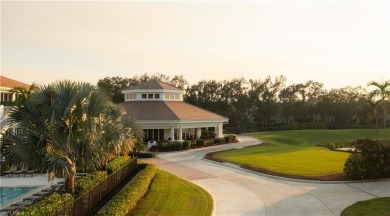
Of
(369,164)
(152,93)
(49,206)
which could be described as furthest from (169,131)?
(49,206)

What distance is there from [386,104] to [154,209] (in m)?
27.9

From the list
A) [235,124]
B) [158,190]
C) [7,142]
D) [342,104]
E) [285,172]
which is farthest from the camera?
[342,104]

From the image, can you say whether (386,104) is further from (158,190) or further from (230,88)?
(230,88)

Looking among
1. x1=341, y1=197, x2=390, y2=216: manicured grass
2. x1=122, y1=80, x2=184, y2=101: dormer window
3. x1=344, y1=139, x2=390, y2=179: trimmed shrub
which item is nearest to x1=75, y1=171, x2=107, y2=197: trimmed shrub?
x1=341, y1=197, x2=390, y2=216: manicured grass

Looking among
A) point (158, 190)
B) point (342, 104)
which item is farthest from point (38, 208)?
point (342, 104)

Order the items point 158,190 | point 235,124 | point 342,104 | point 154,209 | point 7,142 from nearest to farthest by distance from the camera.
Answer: point 7,142
point 154,209
point 158,190
point 235,124
point 342,104

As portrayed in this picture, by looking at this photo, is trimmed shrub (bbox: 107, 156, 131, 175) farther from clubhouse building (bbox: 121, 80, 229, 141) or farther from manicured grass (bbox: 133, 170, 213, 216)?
clubhouse building (bbox: 121, 80, 229, 141)

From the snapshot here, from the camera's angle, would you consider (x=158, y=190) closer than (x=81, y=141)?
No

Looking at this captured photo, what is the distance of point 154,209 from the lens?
14516mm

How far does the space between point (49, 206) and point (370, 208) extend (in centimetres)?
1236

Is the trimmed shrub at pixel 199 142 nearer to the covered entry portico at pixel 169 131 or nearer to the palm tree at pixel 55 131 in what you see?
the covered entry portico at pixel 169 131

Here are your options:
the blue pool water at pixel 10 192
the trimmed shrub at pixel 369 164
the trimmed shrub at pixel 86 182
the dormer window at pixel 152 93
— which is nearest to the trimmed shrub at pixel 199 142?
the dormer window at pixel 152 93

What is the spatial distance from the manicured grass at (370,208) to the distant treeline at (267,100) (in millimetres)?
65420

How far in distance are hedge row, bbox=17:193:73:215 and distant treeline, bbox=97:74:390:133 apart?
2707 inches
